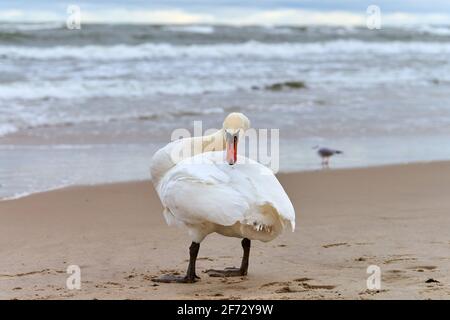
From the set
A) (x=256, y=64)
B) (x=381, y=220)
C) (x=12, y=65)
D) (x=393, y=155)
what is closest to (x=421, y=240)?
(x=381, y=220)

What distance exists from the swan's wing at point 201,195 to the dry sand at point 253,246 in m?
A: 0.50

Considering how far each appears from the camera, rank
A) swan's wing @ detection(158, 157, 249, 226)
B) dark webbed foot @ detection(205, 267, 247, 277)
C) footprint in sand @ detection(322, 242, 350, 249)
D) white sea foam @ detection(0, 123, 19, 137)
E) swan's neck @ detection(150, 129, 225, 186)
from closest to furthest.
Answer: swan's wing @ detection(158, 157, 249, 226) < dark webbed foot @ detection(205, 267, 247, 277) < swan's neck @ detection(150, 129, 225, 186) < footprint in sand @ detection(322, 242, 350, 249) < white sea foam @ detection(0, 123, 19, 137)

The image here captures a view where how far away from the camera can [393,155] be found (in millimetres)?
11625

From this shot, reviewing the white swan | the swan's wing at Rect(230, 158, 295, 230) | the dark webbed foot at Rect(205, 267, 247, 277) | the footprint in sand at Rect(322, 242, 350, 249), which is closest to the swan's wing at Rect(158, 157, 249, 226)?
the white swan

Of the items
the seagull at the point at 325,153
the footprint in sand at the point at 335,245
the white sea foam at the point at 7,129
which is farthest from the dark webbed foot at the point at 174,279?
the white sea foam at the point at 7,129

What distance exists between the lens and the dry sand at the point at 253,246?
534cm

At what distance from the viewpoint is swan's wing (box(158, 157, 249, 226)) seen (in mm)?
5211

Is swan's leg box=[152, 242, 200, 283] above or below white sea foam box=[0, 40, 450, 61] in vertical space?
below

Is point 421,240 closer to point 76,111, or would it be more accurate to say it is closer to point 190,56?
point 76,111

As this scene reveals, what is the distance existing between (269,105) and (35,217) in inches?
391

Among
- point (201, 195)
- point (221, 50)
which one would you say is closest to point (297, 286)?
point (201, 195)

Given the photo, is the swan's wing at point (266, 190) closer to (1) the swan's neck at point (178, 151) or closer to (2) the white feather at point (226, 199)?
(2) the white feather at point (226, 199)

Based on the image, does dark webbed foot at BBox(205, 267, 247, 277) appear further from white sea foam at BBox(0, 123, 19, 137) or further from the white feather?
white sea foam at BBox(0, 123, 19, 137)

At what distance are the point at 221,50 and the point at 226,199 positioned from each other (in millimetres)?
27930
